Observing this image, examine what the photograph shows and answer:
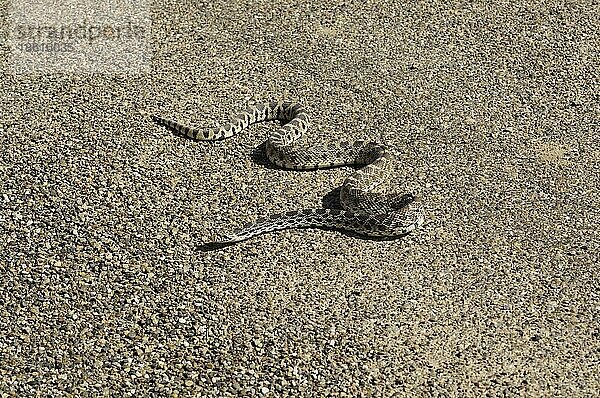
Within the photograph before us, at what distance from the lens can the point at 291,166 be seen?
10867 mm

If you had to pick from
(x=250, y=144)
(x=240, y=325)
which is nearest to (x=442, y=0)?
(x=250, y=144)

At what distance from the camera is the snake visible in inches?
382

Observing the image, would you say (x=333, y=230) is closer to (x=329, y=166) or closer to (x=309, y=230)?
(x=309, y=230)

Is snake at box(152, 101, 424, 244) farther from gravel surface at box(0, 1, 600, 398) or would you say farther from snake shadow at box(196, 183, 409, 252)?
gravel surface at box(0, 1, 600, 398)

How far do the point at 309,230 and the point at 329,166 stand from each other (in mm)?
1342

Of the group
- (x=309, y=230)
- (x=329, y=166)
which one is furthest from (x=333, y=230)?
(x=329, y=166)

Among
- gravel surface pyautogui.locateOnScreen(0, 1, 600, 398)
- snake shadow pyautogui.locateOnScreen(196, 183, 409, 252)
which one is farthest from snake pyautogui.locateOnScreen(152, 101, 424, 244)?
gravel surface pyautogui.locateOnScreen(0, 1, 600, 398)

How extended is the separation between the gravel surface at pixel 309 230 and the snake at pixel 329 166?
5.1 inches

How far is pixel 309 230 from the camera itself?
981 cm

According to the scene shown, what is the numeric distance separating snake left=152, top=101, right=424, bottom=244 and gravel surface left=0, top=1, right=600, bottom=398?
0.42 ft

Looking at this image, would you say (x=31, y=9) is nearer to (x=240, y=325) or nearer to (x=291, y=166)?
(x=291, y=166)

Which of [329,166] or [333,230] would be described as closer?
[333,230]

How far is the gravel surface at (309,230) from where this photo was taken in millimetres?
8094

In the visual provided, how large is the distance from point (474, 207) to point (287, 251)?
6.47 feet
